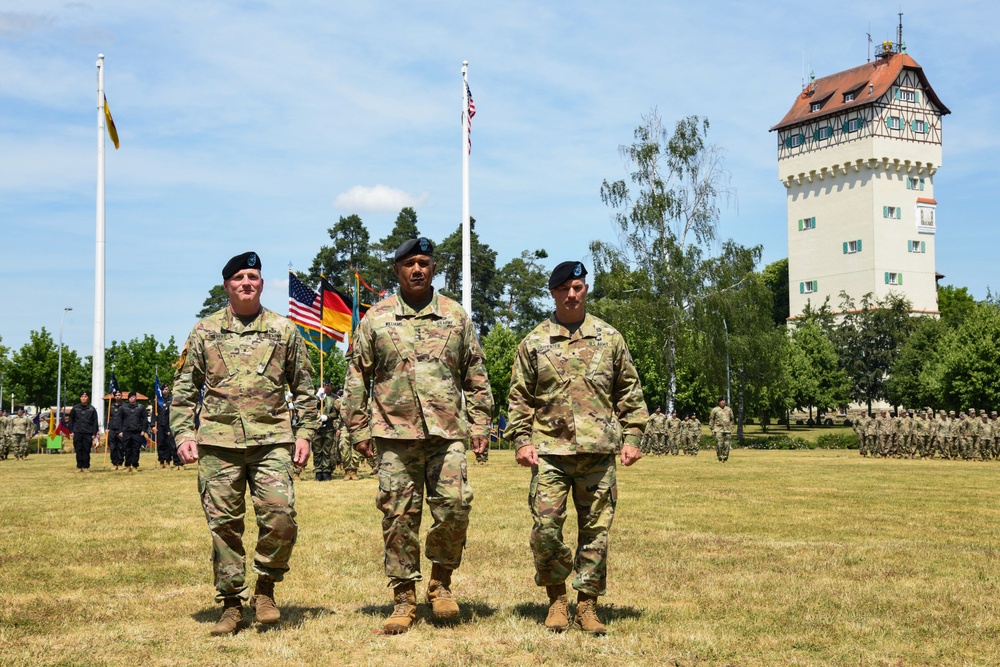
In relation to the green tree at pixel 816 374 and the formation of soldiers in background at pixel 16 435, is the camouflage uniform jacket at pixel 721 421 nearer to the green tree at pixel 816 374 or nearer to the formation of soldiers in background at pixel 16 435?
the formation of soldiers in background at pixel 16 435

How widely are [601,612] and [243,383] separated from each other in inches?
128

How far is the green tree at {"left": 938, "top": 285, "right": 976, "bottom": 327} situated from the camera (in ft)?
303

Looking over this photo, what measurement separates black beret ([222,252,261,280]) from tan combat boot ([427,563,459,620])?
2675 millimetres

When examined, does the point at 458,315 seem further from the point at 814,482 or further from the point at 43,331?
the point at 43,331

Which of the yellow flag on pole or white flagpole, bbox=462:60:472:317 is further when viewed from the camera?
the yellow flag on pole

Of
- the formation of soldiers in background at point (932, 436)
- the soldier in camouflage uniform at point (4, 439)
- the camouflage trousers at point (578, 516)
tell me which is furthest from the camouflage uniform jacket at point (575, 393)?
the soldier in camouflage uniform at point (4, 439)

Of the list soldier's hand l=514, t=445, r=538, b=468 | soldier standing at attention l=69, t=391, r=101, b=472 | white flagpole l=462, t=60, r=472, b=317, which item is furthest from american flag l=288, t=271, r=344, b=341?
soldier's hand l=514, t=445, r=538, b=468

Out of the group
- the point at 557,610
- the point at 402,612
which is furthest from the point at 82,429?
the point at 557,610

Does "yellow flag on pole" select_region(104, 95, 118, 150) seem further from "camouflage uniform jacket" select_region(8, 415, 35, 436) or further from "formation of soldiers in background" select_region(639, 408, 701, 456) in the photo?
"formation of soldiers in background" select_region(639, 408, 701, 456)

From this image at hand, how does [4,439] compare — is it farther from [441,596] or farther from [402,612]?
[402,612]

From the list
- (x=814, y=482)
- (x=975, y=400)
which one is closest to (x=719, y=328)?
(x=975, y=400)

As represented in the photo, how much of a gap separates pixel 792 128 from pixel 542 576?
90472 millimetres

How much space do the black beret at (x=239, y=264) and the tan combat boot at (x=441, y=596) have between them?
2675mm

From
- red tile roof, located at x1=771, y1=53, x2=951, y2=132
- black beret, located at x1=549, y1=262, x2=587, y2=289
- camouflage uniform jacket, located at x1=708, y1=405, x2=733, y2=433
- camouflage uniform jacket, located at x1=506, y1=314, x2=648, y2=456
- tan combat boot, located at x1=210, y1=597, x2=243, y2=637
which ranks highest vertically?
red tile roof, located at x1=771, y1=53, x2=951, y2=132
